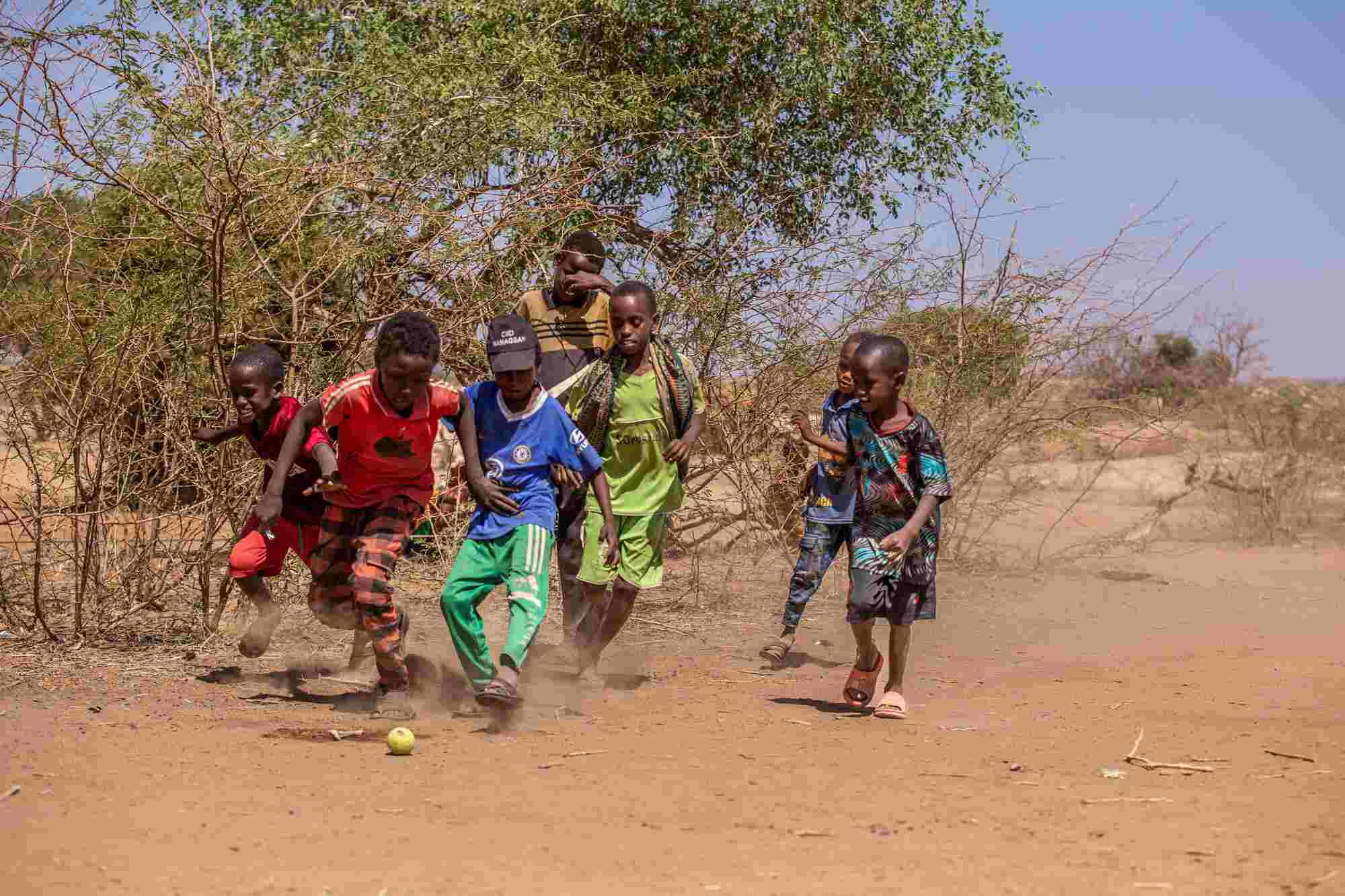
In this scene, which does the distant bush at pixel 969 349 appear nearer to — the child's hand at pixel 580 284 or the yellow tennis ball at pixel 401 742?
the child's hand at pixel 580 284

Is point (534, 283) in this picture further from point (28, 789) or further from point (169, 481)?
point (28, 789)

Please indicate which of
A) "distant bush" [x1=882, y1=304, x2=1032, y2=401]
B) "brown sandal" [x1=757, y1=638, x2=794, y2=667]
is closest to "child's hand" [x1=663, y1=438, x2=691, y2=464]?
"brown sandal" [x1=757, y1=638, x2=794, y2=667]

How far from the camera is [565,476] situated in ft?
18.4

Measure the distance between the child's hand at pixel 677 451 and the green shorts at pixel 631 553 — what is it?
0.28 metres

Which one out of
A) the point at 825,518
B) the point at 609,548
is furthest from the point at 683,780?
the point at 825,518

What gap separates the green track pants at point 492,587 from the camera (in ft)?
17.5

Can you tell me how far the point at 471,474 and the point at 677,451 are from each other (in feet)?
3.66

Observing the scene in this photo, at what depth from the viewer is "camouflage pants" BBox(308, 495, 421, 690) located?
17.7ft

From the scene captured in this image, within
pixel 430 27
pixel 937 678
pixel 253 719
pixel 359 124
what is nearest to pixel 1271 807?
pixel 937 678

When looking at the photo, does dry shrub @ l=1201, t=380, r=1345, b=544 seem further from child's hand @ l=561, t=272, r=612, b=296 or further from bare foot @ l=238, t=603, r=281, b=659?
bare foot @ l=238, t=603, r=281, b=659

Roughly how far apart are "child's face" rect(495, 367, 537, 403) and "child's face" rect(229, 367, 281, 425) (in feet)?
3.04

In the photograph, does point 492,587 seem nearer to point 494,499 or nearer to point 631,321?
point 494,499

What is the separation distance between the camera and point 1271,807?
4.13 m

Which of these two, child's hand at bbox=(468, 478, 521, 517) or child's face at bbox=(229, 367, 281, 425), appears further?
child's face at bbox=(229, 367, 281, 425)
